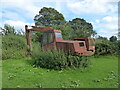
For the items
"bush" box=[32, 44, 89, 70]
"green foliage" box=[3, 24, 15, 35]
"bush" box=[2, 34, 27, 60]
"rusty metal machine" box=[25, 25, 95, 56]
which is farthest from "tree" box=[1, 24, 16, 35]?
"bush" box=[32, 44, 89, 70]

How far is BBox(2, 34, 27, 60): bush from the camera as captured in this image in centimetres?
815

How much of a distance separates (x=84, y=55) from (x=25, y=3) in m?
4.61

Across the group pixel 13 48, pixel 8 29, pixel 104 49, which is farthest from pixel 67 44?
pixel 8 29

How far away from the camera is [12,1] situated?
25.3 feet

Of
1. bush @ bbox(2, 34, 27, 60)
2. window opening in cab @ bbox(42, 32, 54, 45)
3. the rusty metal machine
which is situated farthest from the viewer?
bush @ bbox(2, 34, 27, 60)

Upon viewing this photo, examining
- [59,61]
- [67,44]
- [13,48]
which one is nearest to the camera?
[59,61]

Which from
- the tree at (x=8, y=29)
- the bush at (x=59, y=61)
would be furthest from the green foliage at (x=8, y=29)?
the bush at (x=59, y=61)

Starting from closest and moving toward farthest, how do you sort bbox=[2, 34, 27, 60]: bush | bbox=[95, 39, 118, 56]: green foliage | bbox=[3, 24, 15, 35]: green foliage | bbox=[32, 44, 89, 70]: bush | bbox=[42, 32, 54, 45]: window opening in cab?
bbox=[32, 44, 89, 70]: bush
bbox=[42, 32, 54, 45]: window opening in cab
bbox=[2, 34, 27, 60]: bush
bbox=[95, 39, 118, 56]: green foliage
bbox=[3, 24, 15, 35]: green foliage

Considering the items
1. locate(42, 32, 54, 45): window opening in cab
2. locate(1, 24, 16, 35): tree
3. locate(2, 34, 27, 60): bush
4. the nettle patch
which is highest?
locate(1, 24, 16, 35): tree

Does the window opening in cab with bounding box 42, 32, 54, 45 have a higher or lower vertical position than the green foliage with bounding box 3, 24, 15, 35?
lower

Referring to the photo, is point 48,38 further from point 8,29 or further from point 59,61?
point 8,29

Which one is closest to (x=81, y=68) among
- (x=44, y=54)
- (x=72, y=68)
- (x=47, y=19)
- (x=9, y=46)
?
(x=72, y=68)

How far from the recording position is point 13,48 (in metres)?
8.68

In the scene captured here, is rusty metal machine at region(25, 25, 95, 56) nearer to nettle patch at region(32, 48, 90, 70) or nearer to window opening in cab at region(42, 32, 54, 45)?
window opening in cab at region(42, 32, 54, 45)
